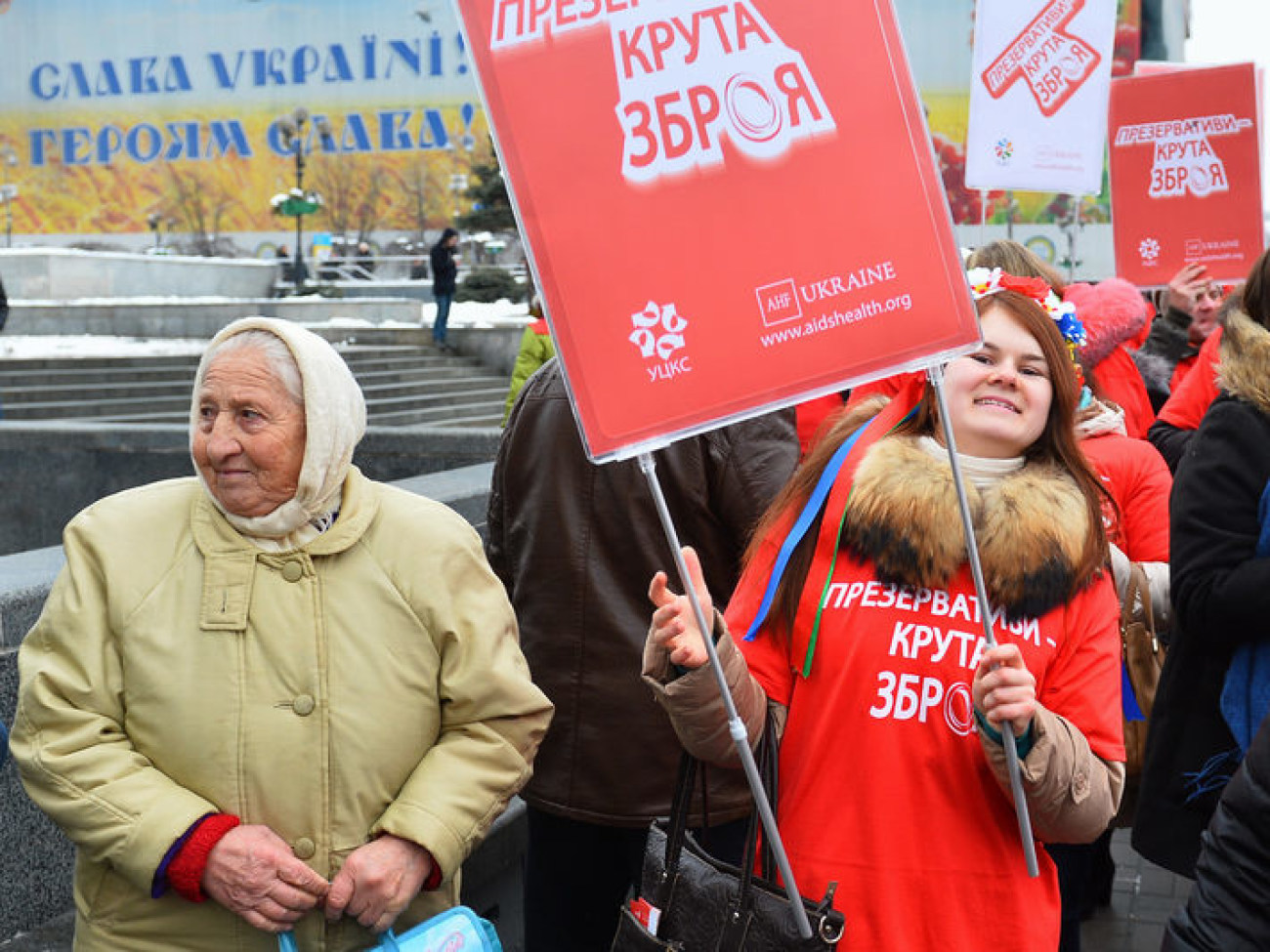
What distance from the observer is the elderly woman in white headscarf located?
243 centimetres

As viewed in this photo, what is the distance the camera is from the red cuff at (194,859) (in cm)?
239

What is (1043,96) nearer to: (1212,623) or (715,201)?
(1212,623)

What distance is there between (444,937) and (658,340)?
3.59 feet

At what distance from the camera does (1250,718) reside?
10.5 feet

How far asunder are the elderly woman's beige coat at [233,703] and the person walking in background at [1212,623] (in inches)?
61.4

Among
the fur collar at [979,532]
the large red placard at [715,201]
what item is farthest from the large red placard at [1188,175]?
the large red placard at [715,201]

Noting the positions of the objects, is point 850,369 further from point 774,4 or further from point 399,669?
point 399,669

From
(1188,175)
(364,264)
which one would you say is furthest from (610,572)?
(364,264)

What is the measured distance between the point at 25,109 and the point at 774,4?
64.9 meters

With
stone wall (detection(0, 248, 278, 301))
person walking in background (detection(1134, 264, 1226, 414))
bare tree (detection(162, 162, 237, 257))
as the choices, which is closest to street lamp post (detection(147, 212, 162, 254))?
bare tree (detection(162, 162, 237, 257))

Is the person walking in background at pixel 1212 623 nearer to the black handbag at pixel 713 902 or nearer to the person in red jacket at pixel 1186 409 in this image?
the black handbag at pixel 713 902

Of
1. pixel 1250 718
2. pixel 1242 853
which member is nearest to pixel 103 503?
pixel 1242 853

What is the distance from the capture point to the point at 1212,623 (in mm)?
3199

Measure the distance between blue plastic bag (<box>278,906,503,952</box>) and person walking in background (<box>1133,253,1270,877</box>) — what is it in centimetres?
156
